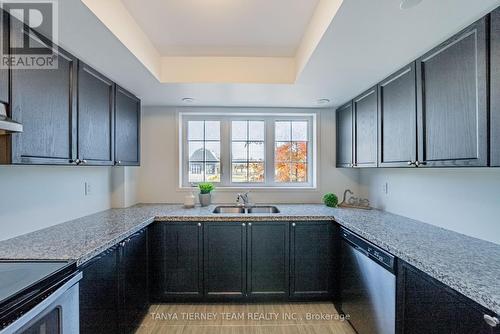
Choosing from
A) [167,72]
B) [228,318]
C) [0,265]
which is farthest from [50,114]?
[228,318]

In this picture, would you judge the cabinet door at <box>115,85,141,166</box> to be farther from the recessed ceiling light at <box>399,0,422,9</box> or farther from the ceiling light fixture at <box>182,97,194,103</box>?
the recessed ceiling light at <box>399,0,422,9</box>

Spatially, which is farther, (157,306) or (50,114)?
(157,306)

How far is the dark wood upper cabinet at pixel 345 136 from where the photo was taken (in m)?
2.83

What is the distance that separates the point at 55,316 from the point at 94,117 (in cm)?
135

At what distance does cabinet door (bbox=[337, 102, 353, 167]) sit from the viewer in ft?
9.28

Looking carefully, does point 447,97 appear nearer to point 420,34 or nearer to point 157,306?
point 420,34

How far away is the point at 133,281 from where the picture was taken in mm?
2025

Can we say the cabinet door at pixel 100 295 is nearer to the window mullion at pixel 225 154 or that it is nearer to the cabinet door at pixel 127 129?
the cabinet door at pixel 127 129

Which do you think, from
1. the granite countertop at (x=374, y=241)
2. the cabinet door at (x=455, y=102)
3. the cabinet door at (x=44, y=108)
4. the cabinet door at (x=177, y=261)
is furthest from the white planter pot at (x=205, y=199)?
the cabinet door at (x=455, y=102)

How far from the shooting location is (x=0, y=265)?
1.24m

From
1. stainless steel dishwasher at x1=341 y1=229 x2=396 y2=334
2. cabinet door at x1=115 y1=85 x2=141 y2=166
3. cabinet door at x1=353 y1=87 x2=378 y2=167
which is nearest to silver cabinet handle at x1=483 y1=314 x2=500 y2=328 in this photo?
stainless steel dishwasher at x1=341 y1=229 x2=396 y2=334

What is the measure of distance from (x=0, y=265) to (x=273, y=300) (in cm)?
207

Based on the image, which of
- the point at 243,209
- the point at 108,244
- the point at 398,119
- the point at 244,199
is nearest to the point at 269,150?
the point at 244,199

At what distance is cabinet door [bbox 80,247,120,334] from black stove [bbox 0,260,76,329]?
201mm
